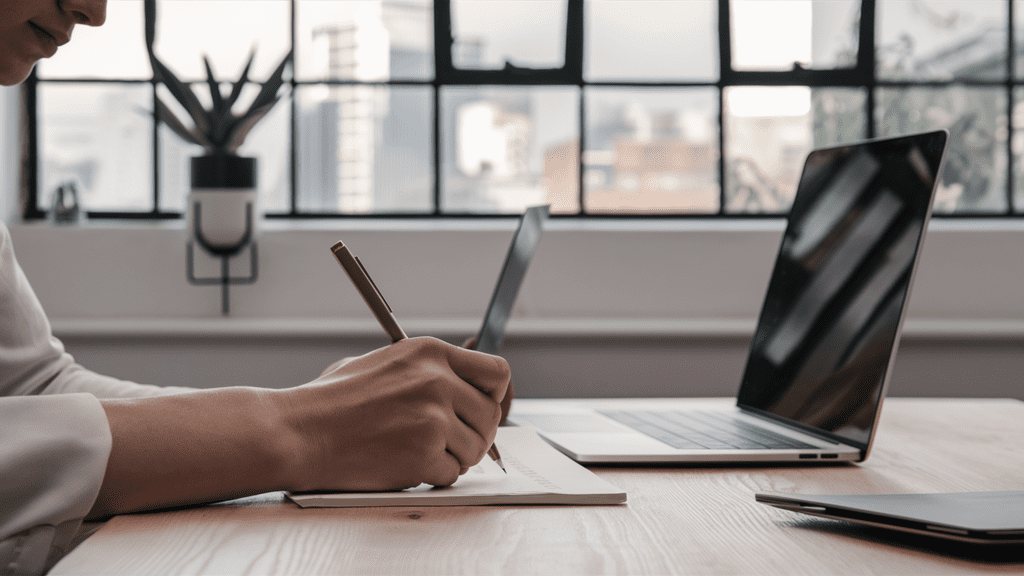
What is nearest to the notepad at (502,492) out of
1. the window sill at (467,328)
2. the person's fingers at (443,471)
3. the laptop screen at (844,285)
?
the person's fingers at (443,471)

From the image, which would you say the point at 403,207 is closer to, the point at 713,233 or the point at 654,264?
the point at 654,264

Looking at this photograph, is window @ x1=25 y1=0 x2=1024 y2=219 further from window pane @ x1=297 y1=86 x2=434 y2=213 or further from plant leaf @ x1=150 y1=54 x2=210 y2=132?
plant leaf @ x1=150 y1=54 x2=210 y2=132

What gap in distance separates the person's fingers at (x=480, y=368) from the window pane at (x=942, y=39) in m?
2.28

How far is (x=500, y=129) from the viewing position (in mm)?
2422

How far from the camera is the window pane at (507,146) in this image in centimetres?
242

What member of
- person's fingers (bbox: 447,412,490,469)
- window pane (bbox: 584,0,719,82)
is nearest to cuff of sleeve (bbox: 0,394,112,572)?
person's fingers (bbox: 447,412,490,469)

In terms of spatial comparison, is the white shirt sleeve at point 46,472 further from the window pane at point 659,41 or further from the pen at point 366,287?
the window pane at point 659,41

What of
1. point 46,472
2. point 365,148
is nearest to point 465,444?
point 46,472

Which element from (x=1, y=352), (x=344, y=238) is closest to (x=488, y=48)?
(x=344, y=238)

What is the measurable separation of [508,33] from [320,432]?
205cm

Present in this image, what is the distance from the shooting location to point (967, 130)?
2.47 meters

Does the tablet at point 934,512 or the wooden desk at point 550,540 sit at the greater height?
the tablet at point 934,512

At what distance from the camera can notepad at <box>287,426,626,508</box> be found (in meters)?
0.59

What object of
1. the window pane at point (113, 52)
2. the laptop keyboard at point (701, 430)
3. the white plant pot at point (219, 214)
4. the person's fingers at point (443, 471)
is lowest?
the laptop keyboard at point (701, 430)
